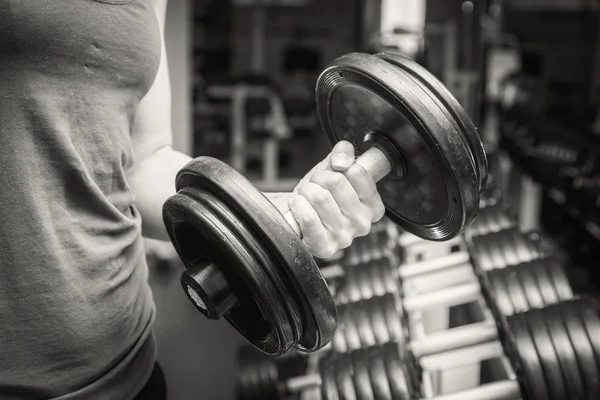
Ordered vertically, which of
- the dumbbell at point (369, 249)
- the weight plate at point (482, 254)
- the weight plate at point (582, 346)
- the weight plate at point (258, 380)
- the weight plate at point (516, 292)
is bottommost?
the weight plate at point (258, 380)

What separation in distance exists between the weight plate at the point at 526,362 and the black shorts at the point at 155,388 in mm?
620

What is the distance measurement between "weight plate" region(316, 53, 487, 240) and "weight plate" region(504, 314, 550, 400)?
429 mm

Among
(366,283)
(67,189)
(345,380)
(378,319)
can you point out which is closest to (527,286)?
(378,319)

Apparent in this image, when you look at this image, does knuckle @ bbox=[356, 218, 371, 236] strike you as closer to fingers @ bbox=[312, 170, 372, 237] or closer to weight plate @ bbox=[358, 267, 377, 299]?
fingers @ bbox=[312, 170, 372, 237]

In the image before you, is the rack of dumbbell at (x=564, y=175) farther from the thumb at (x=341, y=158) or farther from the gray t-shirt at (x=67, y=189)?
the gray t-shirt at (x=67, y=189)

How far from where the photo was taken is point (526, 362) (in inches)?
43.1

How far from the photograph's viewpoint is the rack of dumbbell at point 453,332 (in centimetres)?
110

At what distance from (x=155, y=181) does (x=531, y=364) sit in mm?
707

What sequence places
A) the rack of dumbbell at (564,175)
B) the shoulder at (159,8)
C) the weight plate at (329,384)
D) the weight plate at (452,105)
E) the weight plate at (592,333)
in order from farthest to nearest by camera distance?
the rack of dumbbell at (564,175)
the weight plate at (329,384)
the weight plate at (592,333)
the shoulder at (159,8)
the weight plate at (452,105)

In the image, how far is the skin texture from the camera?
644 mm

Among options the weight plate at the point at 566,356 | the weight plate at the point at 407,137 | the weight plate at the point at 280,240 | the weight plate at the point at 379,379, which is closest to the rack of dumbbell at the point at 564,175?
the weight plate at the point at 566,356

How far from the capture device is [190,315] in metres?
3.08

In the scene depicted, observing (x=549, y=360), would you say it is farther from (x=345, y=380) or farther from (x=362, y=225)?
(x=362, y=225)

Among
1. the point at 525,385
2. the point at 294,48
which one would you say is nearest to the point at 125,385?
the point at 525,385
